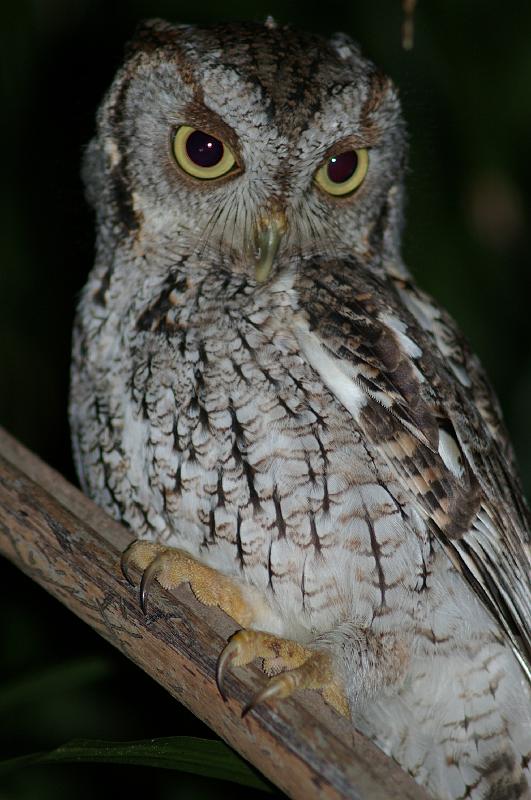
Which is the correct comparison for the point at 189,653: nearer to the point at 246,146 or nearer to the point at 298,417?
the point at 298,417

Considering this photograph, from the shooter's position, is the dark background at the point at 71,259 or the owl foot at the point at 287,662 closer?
the owl foot at the point at 287,662

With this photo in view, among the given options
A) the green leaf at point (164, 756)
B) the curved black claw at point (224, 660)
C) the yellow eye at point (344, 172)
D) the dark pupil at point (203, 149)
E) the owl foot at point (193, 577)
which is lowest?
the green leaf at point (164, 756)

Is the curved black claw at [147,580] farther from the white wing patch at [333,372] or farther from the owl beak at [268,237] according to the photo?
the owl beak at [268,237]

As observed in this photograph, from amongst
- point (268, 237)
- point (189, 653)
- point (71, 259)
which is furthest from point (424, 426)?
point (71, 259)

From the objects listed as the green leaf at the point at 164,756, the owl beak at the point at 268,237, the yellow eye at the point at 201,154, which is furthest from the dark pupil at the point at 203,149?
the green leaf at the point at 164,756

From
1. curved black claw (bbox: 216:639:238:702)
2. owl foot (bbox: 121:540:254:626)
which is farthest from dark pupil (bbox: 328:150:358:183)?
curved black claw (bbox: 216:639:238:702)

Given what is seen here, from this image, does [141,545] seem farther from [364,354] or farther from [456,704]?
[456,704]
